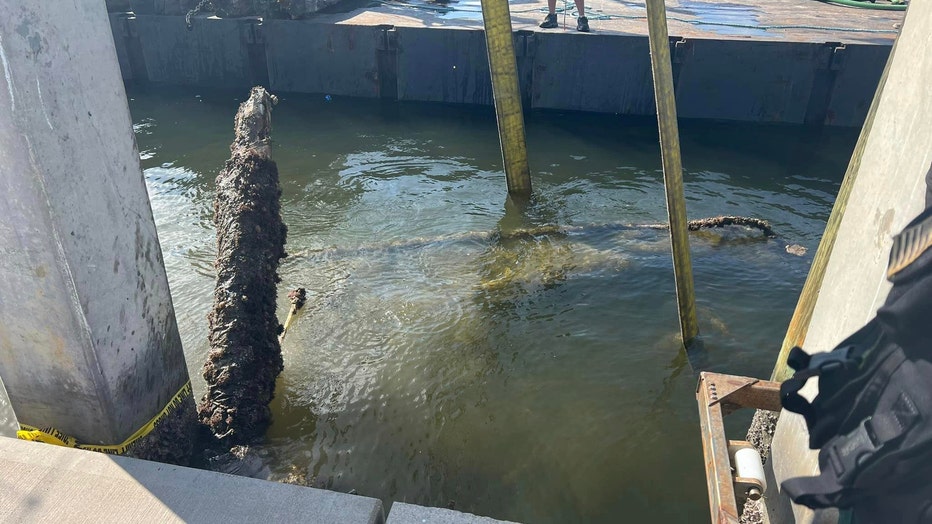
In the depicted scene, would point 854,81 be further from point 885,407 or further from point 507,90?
point 885,407

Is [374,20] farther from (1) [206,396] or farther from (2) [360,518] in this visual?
(2) [360,518]

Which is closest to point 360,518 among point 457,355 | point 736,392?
point 736,392

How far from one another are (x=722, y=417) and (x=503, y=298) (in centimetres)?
369

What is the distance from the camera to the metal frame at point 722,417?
2.57 meters

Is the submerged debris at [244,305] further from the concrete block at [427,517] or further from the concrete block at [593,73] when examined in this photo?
the concrete block at [593,73]

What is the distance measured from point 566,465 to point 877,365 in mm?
2617

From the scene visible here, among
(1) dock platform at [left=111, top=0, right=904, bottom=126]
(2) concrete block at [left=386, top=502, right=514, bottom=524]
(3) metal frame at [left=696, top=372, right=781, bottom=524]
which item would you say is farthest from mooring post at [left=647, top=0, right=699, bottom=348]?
(1) dock platform at [left=111, top=0, right=904, bottom=126]

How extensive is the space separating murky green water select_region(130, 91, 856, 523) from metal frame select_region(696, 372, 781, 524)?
139cm

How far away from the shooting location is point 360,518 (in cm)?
274

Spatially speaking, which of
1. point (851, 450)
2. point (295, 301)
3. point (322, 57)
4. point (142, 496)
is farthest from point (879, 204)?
point (322, 57)

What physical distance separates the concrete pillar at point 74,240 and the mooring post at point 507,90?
213 inches

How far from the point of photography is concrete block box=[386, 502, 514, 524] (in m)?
2.72

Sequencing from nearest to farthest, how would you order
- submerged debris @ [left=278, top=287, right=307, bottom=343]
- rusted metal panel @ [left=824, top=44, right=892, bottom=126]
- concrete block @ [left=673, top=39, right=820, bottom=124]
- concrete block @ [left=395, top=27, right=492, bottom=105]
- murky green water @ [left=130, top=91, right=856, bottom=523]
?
murky green water @ [left=130, top=91, right=856, bottom=523] → submerged debris @ [left=278, top=287, right=307, bottom=343] → rusted metal panel @ [left=824, top=44, right=892, bottom=126] → concrete block @ [left=673, top=39, right=820, bottom=124] → concrete block @ [left=395, top=27, right=492, bottom=105]

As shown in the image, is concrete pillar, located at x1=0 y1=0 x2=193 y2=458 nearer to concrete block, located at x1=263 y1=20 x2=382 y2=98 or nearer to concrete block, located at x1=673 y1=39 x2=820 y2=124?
concrete block, located at x1=263 y1=20 x2=382 y2=98
